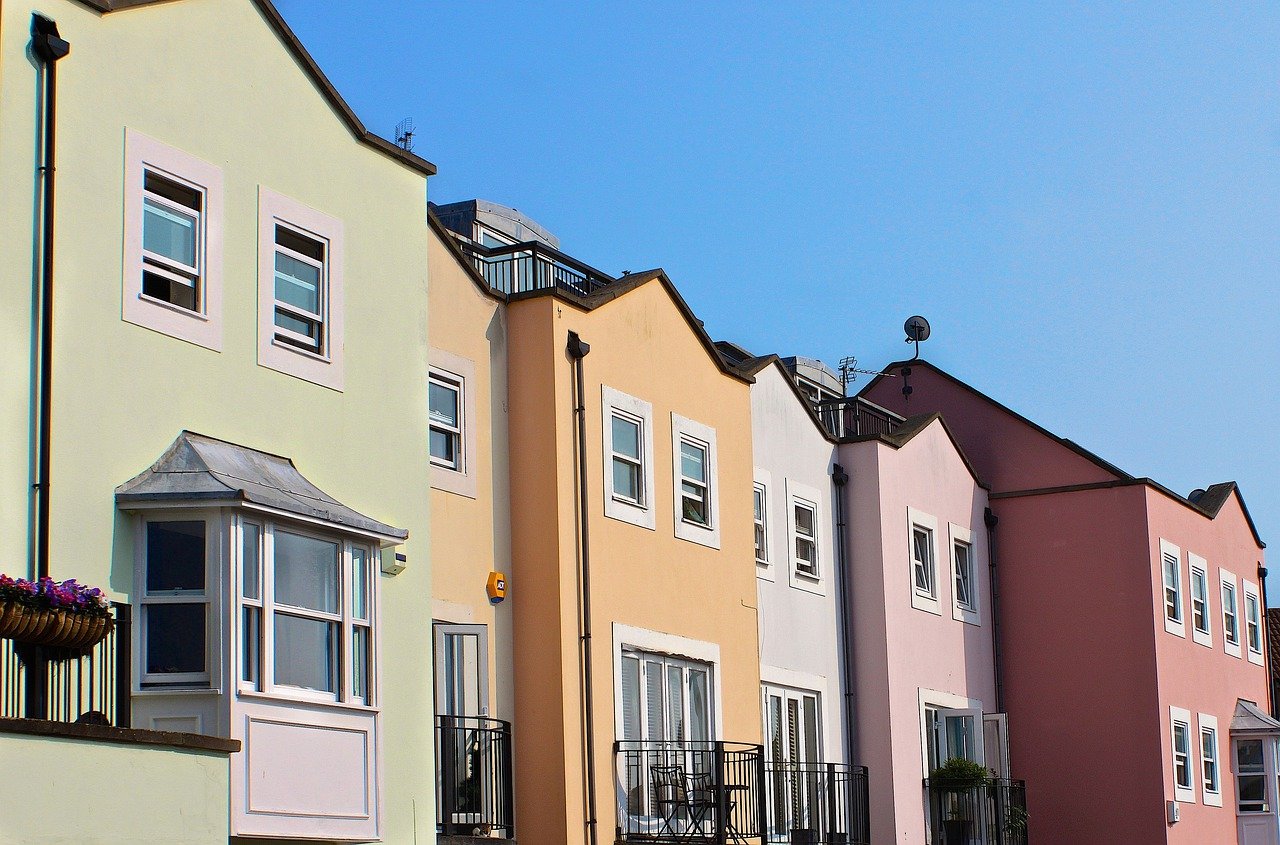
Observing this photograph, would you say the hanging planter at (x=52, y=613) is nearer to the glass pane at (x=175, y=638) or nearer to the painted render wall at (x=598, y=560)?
the glass pane at (x=175, y=638)

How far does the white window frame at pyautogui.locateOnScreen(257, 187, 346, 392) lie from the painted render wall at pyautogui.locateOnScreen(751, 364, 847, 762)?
9606 mm

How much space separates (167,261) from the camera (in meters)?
15.4

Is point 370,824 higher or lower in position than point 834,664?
lower

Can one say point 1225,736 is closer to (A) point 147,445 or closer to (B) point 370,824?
(B) point 370,824

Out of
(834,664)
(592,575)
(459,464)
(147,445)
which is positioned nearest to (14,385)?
(147,445)

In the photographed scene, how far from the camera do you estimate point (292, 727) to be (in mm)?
15008

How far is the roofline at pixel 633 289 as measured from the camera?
835 inches

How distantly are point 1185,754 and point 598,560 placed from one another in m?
15.5

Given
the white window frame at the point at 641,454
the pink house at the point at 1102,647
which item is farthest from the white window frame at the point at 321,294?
the pink house at the point at 1102,647

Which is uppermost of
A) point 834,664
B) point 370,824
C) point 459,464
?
point 459,464

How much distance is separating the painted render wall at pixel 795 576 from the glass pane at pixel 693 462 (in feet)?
6.14

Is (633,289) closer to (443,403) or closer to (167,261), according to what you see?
(443,403)

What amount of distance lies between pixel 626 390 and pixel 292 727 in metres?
8.31

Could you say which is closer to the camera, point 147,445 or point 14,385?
point 14,385
